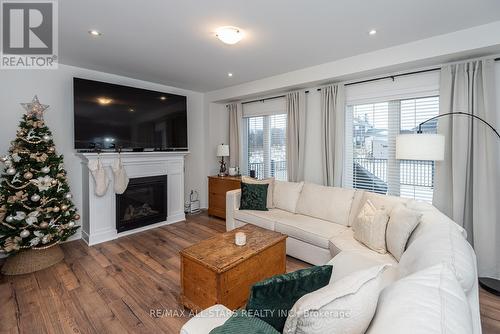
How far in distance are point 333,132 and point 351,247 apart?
184 centimetres

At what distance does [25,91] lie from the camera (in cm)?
322

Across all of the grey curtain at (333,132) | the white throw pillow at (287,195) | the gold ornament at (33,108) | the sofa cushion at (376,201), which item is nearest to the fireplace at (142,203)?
the gold ornament at (33,108)

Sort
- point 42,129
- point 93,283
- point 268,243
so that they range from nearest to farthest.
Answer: point 268,243 < point 93,283 < point 42,129

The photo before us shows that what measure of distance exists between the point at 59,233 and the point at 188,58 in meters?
2.75

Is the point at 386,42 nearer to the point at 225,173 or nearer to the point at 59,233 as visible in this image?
the point at 225,173

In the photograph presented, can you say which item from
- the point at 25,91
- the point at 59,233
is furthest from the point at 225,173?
the point at 25,91

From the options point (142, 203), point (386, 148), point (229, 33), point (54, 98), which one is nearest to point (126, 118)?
point (54, 98)

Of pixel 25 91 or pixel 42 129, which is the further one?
pixel 25 91

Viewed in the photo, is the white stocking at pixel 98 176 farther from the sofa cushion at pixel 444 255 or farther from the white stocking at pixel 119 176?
the sofa cushion at pixel 444 255

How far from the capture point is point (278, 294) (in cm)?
107

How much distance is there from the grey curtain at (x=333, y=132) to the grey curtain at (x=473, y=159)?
117 centimetres

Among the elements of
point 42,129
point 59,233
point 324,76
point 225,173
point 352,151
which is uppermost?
point 324,76

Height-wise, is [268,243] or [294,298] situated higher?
[294,298]

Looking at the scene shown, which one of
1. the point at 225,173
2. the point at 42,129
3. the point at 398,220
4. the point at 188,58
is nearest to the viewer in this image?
the point at 398,220
